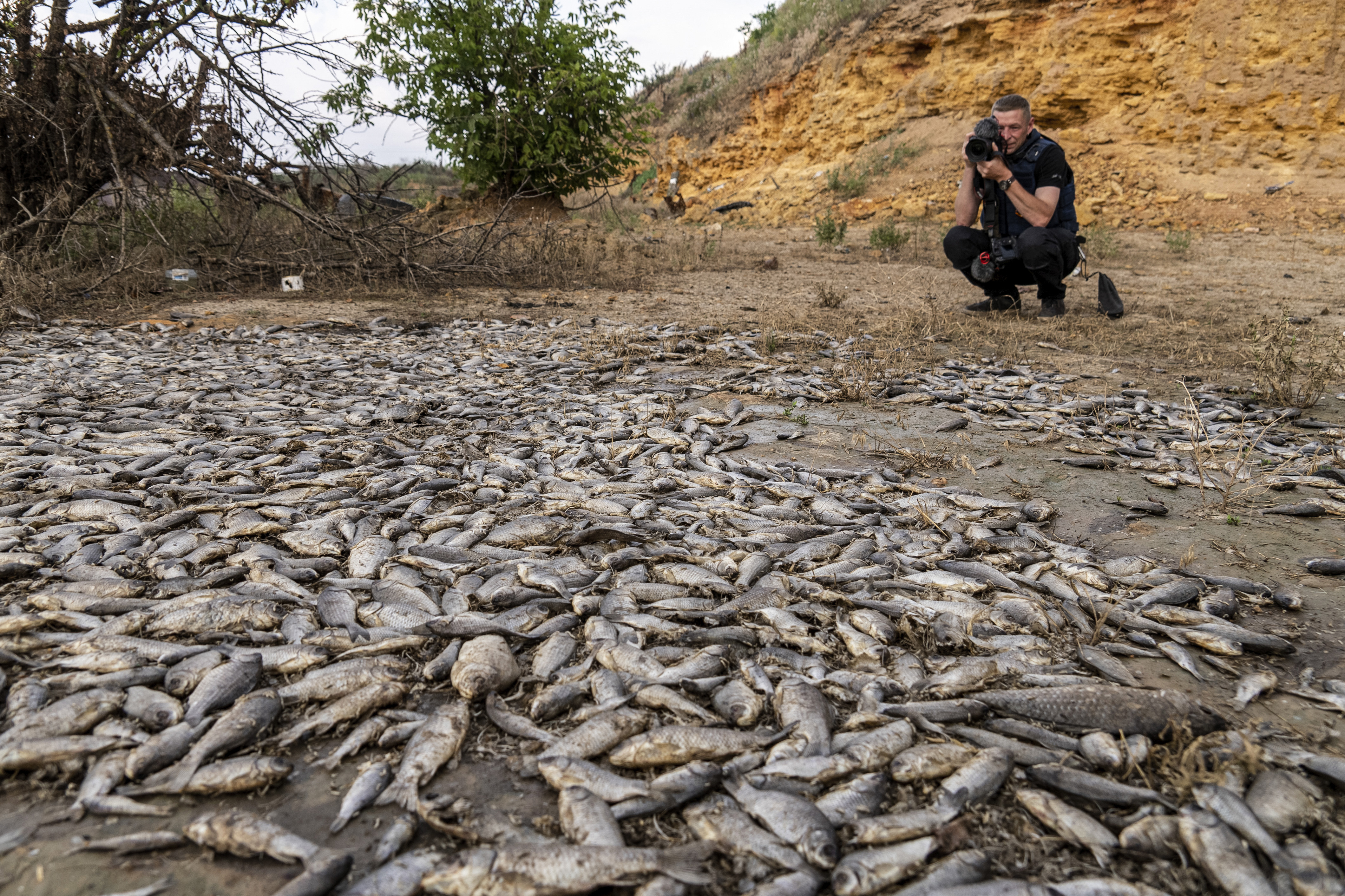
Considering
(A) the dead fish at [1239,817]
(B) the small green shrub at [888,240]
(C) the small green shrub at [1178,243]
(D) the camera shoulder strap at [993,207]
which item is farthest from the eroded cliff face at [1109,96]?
(A) the dead fish at [1239,817]

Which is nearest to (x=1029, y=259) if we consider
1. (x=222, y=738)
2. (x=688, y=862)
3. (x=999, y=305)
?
(x=999, y=305)

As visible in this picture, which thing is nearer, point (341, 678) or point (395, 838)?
point (395, 838)

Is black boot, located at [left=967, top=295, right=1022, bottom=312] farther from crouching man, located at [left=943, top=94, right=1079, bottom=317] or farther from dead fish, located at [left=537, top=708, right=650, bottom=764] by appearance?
dead fish, located at [left=537, top=708, right=650, bottom=764]

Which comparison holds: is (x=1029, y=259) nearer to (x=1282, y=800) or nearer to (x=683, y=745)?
(x=1282, y=800)

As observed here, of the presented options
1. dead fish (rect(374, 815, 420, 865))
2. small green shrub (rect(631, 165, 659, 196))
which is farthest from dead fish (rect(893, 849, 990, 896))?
A: small green shrub (rect(631, 165, 659, 196))

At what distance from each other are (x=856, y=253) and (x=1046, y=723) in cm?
982

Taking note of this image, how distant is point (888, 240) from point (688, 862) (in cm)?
999

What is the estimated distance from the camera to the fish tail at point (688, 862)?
117 centimetres

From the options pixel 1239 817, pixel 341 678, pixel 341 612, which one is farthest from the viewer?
→ pixel 341 612

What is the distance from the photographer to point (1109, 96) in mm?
13305

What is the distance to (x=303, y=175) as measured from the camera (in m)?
7.76

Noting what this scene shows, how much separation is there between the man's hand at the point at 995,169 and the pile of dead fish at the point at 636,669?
3.71 metres

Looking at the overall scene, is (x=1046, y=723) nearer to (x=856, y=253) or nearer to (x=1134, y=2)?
(x=856, y=253)

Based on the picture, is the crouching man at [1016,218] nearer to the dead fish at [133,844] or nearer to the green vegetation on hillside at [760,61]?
the dead fish at [133,844]
